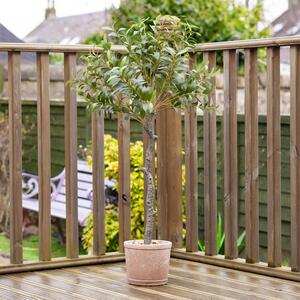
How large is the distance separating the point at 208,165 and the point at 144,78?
2.04 ft

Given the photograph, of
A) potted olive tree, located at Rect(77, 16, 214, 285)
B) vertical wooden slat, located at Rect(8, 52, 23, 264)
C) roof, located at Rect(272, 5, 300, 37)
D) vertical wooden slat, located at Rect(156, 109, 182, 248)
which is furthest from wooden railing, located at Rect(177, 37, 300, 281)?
roof, located at Rect(272, 5, 300, 37)

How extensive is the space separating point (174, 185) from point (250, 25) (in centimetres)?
490

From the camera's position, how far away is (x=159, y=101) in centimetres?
334

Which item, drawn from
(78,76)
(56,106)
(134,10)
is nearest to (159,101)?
(78,76)

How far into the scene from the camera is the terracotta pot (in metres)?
3.27

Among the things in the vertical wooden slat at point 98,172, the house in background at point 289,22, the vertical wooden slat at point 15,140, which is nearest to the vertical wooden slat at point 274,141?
the vertical wooden slat at point 98,172

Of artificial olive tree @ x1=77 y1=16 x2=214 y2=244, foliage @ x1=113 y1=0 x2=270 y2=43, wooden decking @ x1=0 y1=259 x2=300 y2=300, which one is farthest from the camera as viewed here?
foliage @ x1=113 y1=0 x2=270 y2=43

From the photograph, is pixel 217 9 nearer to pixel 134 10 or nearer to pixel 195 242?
pixel 134 10

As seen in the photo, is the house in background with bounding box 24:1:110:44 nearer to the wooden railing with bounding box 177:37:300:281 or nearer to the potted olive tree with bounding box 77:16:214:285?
the wooden railing with bounding box 177:37:300:281

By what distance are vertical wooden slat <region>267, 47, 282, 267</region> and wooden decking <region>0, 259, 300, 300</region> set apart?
24 cm

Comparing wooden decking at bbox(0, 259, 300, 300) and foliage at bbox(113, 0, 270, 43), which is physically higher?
foliage at bbox(113, 0, 270, 43)

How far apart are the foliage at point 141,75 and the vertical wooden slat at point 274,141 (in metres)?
0.27

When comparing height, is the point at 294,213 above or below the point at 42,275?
above

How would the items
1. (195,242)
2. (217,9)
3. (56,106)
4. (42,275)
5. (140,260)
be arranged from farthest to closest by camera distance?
(217,9) < (56,106) < (195,242) < (42,275) < (140,260)
